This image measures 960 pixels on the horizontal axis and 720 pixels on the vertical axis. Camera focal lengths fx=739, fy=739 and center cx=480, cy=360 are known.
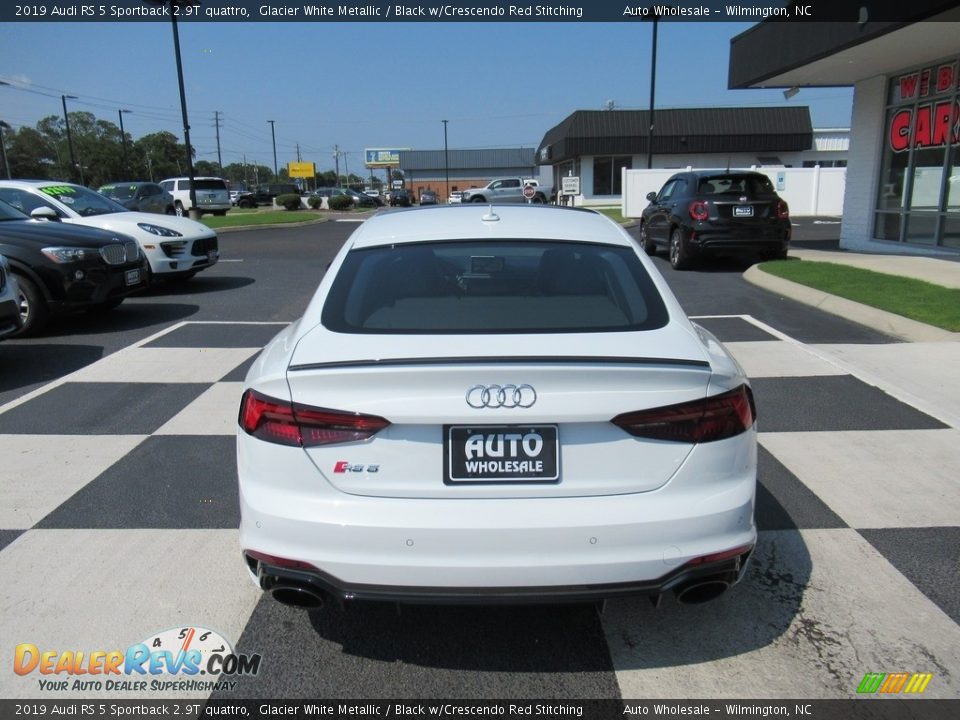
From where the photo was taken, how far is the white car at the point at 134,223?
10227mm

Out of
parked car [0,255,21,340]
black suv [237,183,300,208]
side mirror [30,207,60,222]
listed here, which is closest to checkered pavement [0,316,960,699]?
parked car [0,255,21,340]

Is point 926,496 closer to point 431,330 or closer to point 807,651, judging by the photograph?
point 807,651

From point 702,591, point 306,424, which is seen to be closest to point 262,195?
point 306,424

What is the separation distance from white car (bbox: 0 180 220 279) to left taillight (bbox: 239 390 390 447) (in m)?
8.61

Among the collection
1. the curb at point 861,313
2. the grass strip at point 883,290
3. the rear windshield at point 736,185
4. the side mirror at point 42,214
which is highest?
the rear windshield at point 736,185

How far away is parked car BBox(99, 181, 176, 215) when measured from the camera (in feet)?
87.3

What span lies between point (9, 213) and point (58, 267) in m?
1.62

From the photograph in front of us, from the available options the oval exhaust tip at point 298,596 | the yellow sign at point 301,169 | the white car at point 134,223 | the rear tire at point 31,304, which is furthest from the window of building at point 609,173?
the yellow sign at point 301,169

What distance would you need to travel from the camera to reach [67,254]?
7809mm

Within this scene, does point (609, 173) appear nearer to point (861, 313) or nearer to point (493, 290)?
point (861, 313)

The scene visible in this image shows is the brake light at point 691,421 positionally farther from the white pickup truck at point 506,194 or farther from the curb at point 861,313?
the white pickup truck at point 506,194

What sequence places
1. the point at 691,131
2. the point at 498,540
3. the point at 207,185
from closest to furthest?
the point at 498,540, the point at 207,185, the point at 691,131

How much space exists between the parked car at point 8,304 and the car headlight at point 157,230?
13.7 feet

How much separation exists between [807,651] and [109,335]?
7653mm
